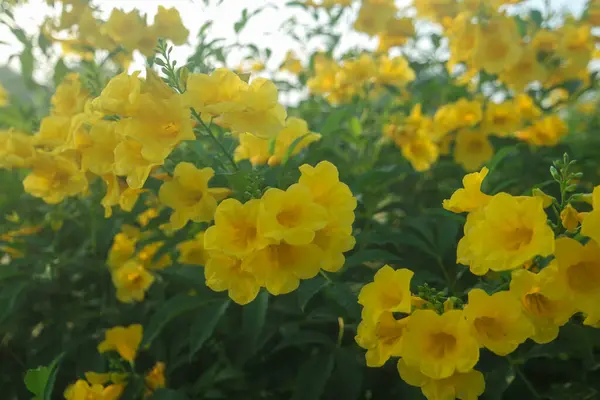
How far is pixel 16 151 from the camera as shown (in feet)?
5.22

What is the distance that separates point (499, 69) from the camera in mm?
2367

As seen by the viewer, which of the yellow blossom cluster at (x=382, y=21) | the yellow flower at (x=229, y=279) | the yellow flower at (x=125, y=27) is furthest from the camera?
the yellow blossom cluster at (x=382, y=21)

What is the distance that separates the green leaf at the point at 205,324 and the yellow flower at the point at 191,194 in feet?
0.93

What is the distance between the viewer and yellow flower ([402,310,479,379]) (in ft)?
3.31

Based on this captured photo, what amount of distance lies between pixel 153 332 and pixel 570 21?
242cm

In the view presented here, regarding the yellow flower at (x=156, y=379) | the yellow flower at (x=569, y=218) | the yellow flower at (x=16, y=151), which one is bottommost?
the yellow flower at (x=156, y=379)

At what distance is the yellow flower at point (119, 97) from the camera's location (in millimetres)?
1181

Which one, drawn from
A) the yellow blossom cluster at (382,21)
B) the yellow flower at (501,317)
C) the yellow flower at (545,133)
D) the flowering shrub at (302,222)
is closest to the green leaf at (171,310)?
the flowering shrub at (302,222)

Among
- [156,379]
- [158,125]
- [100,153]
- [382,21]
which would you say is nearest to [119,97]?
[158,125]

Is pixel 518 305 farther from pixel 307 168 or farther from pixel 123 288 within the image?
pixel 123 288

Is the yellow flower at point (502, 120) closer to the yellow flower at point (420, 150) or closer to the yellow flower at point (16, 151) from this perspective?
the yellow flower at point (420, 150)

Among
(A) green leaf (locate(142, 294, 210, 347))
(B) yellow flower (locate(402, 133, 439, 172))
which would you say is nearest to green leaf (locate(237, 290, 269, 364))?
(A) green leaf (locate(142, 294, 210, 347))

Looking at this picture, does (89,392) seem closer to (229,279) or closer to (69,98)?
(229,279)

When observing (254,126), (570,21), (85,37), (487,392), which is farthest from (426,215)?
(570,21)
